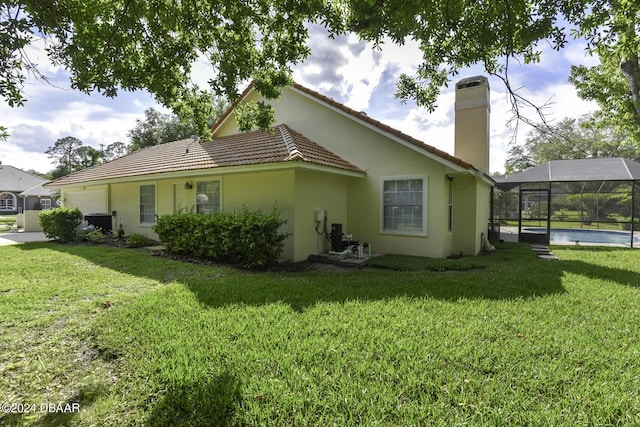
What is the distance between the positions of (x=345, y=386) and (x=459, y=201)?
9.21 metres

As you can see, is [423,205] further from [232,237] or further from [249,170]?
[232,237]

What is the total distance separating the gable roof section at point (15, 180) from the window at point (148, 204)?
40.7 meters

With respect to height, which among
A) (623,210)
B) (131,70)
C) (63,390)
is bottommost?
(63,390)

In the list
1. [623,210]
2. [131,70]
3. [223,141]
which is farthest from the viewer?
[623,210]

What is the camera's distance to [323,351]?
140 inches

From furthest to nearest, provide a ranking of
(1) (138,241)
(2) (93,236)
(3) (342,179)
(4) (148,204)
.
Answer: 1. (4) (148,204)
2. (2) (93,236)
3. (1) (138,241)
4. (3) (342,179)

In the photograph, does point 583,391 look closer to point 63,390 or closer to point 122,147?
point 63,390

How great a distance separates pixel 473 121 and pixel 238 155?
9.51 m

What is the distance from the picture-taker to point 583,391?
285 cm

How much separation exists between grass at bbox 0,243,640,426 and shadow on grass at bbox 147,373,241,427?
0.01m

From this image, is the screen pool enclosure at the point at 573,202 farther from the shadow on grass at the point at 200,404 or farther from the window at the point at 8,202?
the window at the point at 8,202

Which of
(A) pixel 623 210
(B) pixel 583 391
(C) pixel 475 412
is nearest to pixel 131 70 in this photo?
(C) pixel 475 412

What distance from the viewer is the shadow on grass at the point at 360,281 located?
565 cm

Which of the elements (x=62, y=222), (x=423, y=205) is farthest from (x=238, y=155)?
(x=62, y=222)
